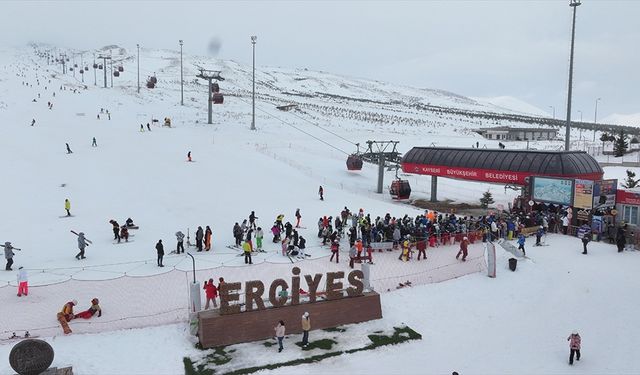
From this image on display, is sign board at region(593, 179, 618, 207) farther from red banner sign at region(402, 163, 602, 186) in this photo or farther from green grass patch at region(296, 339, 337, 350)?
green grass patch at region(296, 339, 337, 350)

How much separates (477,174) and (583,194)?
321 inches

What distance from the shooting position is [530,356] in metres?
16.2

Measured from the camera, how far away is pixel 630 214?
26000 millimetres

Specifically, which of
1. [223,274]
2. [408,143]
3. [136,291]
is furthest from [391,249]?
[408,143]

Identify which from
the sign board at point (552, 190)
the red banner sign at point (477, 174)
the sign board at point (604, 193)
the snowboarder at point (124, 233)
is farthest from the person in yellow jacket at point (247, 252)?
the red banner sign at point (477, 174)

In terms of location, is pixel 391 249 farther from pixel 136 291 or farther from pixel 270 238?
pixel 136 291

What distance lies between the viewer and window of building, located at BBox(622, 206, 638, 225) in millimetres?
25734

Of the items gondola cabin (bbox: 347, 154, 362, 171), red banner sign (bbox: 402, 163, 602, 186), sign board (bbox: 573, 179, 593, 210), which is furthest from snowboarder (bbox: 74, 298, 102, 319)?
gondola cabin (bbox: 347, 154, 362, 171)

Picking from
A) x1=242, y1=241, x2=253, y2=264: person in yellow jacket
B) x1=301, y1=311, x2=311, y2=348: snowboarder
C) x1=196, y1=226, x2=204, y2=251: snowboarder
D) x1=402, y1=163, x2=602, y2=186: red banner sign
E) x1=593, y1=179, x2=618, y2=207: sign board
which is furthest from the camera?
x1=402, y1=163, x2=602, y2=186: red banner sign

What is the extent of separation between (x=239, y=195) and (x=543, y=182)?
18461 mm

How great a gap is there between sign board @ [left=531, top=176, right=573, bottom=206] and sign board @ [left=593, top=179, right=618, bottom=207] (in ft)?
4.51

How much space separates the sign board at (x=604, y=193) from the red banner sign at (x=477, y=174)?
3.34 metres

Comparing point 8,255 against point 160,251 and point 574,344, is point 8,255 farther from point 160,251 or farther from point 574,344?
point 574,344

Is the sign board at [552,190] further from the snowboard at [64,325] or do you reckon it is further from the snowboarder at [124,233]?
the snowboard at [64,325]
